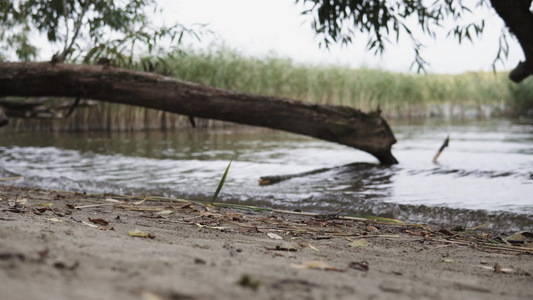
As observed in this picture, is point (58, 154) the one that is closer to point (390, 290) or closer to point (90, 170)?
point (90, 170)

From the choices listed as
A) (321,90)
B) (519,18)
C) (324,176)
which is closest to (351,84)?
(321,90)

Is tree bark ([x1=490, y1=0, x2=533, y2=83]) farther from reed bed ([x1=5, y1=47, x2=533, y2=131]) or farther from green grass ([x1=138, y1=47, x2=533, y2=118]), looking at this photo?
green grass ([x1=138, y1=47, x2=533, y2=118])

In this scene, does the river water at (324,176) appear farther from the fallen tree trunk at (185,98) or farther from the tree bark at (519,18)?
the tree bark at (519,18)

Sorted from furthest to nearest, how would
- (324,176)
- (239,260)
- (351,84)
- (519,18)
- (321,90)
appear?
(351,84) → (321,90) → (324,176) → (519,18) → (239,260)

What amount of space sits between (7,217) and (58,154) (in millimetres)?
5476

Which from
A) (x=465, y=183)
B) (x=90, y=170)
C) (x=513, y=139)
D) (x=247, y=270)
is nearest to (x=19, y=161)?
(x=90, y=170)

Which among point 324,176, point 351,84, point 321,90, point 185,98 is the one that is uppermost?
point 351,84

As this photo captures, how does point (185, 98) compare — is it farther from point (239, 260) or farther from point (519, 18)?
point (239, 260)

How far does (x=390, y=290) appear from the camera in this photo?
120cm

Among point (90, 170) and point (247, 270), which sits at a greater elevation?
point (247, 270)

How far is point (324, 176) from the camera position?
466 cm

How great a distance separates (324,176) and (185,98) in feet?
5.03

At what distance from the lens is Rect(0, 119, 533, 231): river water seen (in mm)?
3277

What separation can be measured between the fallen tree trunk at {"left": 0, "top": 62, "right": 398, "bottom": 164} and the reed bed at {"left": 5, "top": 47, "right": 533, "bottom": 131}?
464 centimetres
